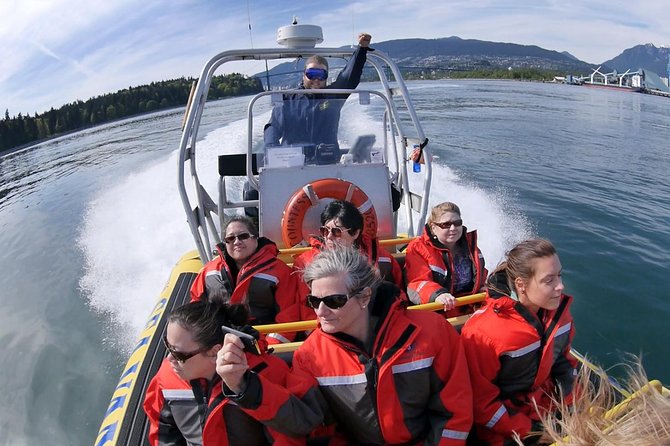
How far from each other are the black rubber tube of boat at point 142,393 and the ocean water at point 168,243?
0.88 meters

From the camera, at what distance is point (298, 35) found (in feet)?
11.9

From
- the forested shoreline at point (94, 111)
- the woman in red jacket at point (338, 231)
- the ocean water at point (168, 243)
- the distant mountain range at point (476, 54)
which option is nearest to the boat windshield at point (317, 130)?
the woman in red jacket at point (338, 231)

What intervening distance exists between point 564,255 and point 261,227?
343 centimetres

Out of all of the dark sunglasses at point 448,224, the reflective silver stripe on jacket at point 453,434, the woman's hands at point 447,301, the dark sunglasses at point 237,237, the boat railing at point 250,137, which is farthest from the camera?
the boat railing at point 250,137

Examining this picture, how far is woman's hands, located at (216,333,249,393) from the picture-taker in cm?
117

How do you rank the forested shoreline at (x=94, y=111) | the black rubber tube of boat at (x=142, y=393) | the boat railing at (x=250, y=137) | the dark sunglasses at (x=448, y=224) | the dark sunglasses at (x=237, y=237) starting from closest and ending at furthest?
the black rubber tube of boat at (x=142, y=393)
the dark sunglasses at (x=237, y=237)
the dark sunglasses at (x=448, y=224)
the boat railing at (x=250, y=137)
the forested shoreline at (x=94, y=111)

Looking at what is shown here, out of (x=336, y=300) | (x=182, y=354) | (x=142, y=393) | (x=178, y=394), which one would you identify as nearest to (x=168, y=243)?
(x=142, y=393)

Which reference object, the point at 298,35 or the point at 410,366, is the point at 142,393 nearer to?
the point at 410,366

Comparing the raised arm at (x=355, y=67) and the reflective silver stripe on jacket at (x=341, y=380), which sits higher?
the raised arm at (x=355, y=67)

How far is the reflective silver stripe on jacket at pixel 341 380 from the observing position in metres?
1.39

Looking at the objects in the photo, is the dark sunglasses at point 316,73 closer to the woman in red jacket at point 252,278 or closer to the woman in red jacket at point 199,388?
the woman in red jacket at point 252,278

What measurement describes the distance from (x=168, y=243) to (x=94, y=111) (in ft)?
104

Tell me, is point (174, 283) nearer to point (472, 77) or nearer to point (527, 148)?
point (527, 148)

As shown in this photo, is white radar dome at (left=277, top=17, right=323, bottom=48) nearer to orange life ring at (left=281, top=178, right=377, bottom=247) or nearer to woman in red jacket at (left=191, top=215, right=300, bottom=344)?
orange life ring at (left=281, top=178, right=377, bottom=247)
